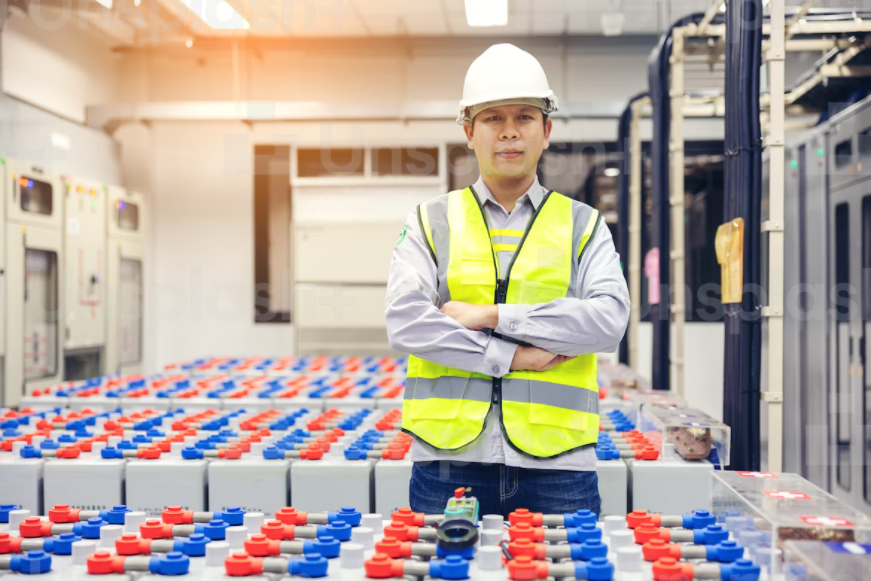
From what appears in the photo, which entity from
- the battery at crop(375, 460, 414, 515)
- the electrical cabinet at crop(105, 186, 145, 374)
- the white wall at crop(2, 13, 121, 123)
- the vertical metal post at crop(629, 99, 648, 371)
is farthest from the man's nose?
the electrical cabinet at crop(105, 186, 145, 374)

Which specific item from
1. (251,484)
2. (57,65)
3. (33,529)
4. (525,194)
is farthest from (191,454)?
(57,65)

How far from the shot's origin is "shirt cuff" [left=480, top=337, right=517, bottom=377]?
156 centimetres

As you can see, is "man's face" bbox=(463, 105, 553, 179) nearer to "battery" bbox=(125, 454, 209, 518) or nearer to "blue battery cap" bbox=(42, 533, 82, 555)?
"blue battery cap" bbox=(42, 533, 82, 555)

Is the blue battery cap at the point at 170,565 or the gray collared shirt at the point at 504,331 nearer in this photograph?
the blue battery cap at the point at 170,565

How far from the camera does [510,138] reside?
1641 mm

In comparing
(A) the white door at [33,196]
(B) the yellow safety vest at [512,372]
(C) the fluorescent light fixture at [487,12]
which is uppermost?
(C) the fluorescent light fixture at [487,12]

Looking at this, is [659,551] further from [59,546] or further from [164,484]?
[164,484]

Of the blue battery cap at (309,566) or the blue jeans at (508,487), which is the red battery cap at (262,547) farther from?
the blue jeans at (508,487)

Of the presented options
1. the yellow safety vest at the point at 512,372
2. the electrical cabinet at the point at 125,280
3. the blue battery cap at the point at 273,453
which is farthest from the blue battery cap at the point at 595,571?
the electrical cabinet at the point at 125,280

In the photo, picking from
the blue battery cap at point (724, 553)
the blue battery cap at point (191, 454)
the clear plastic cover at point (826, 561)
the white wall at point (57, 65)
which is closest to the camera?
the clear plastic cover at point (826, 561)

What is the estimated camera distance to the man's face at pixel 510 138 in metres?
1.64

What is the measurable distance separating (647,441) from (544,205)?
1149 mm

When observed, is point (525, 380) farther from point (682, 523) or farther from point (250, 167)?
point (250, 167)

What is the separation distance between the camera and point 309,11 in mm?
6742
